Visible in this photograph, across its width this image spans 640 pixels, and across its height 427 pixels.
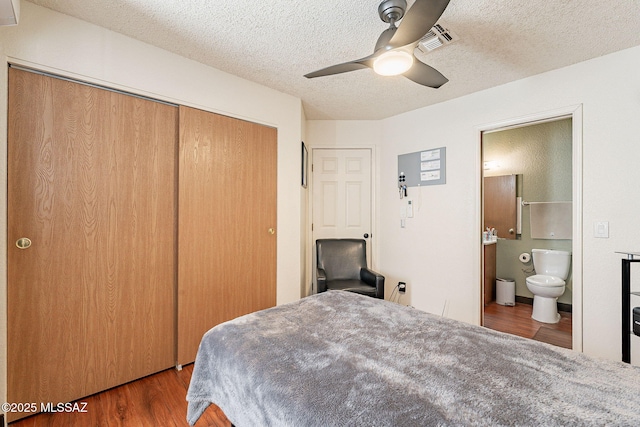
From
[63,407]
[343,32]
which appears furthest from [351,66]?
[63,407]

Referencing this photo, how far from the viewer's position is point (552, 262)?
3.51 meters

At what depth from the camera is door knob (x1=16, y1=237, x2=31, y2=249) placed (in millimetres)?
1651

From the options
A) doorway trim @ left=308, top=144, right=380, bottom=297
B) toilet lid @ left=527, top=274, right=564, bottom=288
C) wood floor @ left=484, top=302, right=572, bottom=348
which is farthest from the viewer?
doorway trim @ left=308, top=144, right=380, bottom=297

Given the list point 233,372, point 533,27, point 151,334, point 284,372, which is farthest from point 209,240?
point 533,27

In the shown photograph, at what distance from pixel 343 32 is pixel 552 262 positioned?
361 centimetres

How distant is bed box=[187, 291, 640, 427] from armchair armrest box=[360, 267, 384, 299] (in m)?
1.45

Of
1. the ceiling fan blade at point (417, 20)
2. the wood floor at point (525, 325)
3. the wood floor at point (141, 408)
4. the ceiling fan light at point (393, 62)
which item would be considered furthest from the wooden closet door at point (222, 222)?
the wood floor at point (525, 325)

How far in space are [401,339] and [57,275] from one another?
6.75 feet

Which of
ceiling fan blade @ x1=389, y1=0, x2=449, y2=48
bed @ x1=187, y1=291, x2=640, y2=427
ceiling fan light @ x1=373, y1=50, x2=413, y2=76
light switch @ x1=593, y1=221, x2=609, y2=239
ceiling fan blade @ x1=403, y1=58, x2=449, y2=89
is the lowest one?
bed @ x1=187, y1=291, x2=640, y2=427

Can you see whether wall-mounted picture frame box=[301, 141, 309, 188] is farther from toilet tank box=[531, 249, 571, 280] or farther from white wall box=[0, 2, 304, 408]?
toilet tank box=[531, 249, 571, 280]

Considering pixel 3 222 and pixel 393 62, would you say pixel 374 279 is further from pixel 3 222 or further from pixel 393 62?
pixel 3 222

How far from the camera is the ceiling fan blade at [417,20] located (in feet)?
4.07

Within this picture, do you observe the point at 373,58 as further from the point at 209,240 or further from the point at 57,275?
the point at 57,275

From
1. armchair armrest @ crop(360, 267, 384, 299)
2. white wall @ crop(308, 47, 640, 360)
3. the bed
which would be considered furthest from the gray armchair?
the bed
